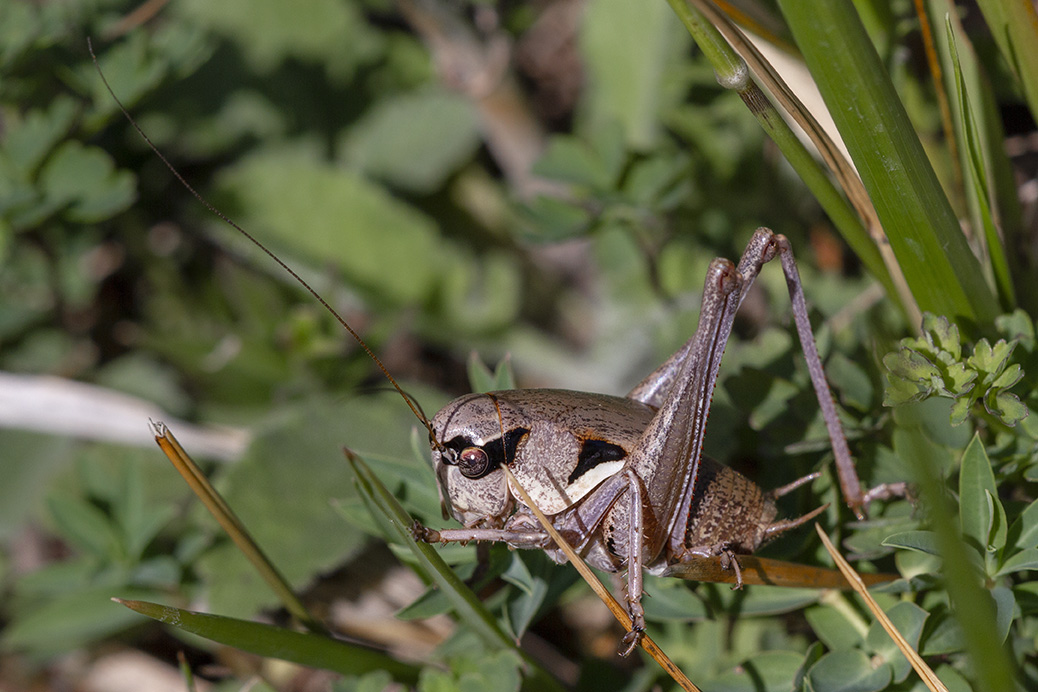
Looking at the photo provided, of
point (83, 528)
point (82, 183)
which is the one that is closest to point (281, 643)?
point (83, 528)

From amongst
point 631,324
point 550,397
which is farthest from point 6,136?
point 631,324

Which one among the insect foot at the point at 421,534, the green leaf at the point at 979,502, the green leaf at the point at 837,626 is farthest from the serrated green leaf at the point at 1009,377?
the insect foot at the point at 421,534

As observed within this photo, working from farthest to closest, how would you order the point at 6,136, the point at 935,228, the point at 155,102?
A: the point at 155,102, the point at 6,136, the point at 935,228

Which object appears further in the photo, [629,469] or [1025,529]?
[629,469]

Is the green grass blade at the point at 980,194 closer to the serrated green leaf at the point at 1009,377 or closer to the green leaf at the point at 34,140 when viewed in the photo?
the serrated green leaf at the point at 1009,377

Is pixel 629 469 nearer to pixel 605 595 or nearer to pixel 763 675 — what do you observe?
pixel 605 595

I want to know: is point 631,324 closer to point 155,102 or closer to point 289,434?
point 289,434
